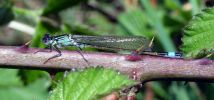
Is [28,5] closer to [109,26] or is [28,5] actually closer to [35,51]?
[109,26]

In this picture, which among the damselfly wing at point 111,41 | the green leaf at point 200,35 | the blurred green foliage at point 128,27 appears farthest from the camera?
the damselfly wing at point 111,41

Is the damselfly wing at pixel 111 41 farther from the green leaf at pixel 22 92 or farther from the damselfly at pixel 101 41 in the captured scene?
the green leaf at pixel 22 92

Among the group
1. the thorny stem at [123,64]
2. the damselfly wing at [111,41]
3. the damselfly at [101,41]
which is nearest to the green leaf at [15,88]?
the damselfly at [101,41]

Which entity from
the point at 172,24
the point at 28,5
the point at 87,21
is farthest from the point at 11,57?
the point at 87,21

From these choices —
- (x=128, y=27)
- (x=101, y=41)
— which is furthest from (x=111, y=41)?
(x=128, y=27)

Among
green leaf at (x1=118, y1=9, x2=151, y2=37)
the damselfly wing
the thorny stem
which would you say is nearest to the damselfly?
the damselfly wing

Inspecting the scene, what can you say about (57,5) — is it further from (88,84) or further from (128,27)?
(88,84)

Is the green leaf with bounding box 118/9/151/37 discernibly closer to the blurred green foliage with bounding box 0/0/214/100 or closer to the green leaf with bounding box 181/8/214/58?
the blurred green foliage with bounding box 0/0/214/100
